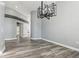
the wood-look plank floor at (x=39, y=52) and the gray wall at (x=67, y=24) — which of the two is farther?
the gray wall at (x=67, y=24)

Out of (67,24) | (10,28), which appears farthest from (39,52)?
(10,28)

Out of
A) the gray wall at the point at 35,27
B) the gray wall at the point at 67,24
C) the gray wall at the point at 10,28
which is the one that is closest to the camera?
the gray wall at the point at 67,24

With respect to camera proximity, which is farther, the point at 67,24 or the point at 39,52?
the point at 67,24

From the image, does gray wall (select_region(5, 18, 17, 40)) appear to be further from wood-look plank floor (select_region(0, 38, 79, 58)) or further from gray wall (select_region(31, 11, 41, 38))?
wood-look plank floor (select_region(0, 38, 79, 58))

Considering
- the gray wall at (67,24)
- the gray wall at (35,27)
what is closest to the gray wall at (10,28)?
the gray wall at (35,27)

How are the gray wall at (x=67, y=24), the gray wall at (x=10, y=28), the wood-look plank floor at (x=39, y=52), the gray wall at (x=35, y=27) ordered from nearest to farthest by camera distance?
1. the wood-look plank floor at (x=39, y=52)
2. the gray wall at (x=67, y=24)
3. the gray wall at (x=10, y=28)
4. the gray wall at (x=35, y=27)

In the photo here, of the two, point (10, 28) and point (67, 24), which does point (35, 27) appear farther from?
point (67, 24)

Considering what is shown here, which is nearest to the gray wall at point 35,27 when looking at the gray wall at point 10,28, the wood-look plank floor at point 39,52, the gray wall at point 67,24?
the gray wall at point 10,28

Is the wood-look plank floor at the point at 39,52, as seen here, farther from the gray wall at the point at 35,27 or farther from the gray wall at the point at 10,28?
the gray wall at the point at 35,27

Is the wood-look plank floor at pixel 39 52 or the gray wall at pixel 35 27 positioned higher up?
the gray wall at pixel 35 27

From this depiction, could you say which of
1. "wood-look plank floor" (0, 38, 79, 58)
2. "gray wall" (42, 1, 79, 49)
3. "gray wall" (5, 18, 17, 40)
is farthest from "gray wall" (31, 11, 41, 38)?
"wood-look plank floor" (0, 38, 79, 58)

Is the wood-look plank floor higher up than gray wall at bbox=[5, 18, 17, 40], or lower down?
lower down

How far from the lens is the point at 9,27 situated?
10.0m

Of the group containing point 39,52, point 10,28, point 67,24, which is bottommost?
point 39,52
